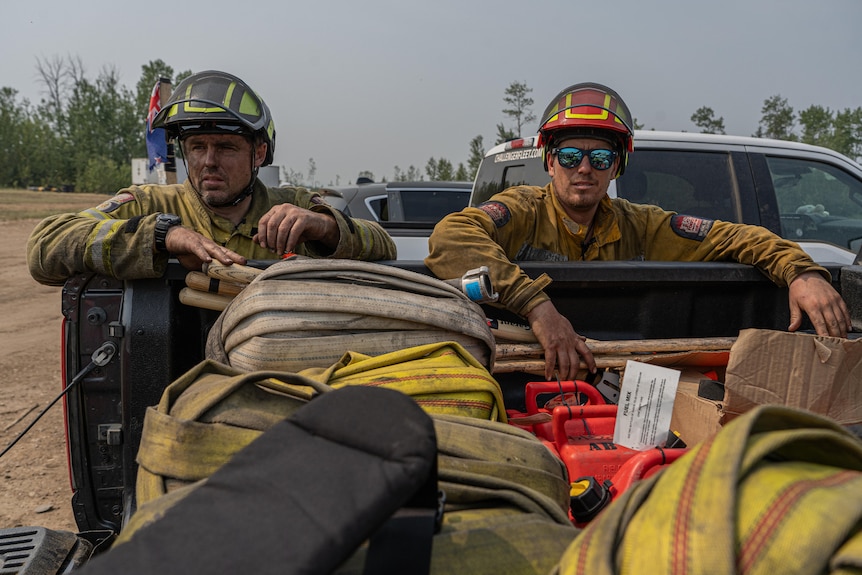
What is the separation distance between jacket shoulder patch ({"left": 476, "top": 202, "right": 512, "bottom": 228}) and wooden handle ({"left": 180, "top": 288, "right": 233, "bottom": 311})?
4.47 ft

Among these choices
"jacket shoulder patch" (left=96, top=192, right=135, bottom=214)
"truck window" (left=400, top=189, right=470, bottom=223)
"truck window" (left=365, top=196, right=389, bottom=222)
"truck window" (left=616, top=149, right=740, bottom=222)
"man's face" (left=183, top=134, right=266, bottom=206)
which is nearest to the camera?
"jacket shoulder patch" (left=96, top=192, right=135, bottom=214)

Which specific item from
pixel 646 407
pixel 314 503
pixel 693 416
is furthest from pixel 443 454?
pixel 693 416

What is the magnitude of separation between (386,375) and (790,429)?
88 centimetres

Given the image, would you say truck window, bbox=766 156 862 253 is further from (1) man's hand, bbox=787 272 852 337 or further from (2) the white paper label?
(2) the white paper label

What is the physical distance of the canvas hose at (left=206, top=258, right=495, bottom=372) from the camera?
1775 millimetres

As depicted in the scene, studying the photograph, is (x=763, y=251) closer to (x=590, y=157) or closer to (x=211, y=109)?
(x=590, y=157)

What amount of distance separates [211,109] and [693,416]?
2443 millimetres

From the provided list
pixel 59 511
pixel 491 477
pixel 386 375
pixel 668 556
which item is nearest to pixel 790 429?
pixel 668 556

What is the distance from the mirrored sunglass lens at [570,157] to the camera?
333 centimetres

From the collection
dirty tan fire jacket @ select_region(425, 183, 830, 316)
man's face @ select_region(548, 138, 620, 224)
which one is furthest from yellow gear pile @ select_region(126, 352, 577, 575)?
man's face @ select_region(548, 138, 620, 224)

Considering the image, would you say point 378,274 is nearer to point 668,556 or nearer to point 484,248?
point 484,248

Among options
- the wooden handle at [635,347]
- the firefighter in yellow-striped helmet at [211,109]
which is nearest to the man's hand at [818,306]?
the wooden handle at [635,347]

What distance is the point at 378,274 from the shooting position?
196 centimetres

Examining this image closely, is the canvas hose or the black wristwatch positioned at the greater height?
the black wristwatch
